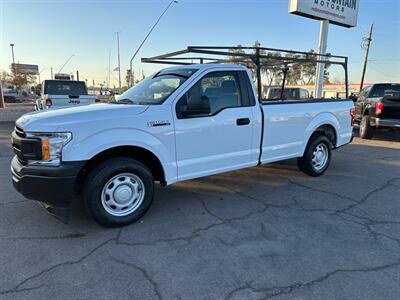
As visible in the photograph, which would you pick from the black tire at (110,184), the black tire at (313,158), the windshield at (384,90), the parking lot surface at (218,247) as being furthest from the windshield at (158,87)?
the windshield at (384,90)

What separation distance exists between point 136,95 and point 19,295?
2.92 meters

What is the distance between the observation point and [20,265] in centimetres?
305

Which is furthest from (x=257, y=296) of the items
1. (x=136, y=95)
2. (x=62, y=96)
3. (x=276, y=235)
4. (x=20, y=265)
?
(x=62, y=96)

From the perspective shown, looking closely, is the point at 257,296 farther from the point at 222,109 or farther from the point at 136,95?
the point at 136,95

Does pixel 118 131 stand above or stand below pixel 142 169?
above

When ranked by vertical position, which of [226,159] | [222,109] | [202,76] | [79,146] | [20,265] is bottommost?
[20,265]

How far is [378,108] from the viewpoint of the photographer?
10.4m

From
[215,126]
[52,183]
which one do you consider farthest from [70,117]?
[215,126]

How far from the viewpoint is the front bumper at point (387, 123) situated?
10141 mm

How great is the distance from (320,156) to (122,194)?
4085 mm

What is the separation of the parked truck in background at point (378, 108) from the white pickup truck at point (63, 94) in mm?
10100

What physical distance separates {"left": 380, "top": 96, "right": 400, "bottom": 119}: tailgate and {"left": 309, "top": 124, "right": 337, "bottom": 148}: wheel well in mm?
5200

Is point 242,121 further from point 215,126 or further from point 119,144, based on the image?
point 119,144

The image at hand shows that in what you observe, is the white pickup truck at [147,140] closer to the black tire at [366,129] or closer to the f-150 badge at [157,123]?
the f-150 badge at [157,123]
